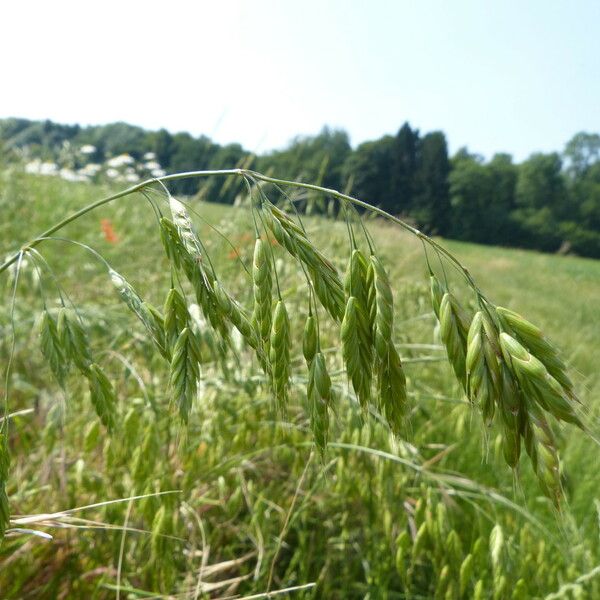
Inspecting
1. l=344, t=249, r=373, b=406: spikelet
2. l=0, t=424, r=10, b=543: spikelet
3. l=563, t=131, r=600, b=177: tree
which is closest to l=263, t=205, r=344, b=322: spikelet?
l=344, t=249, r=373, b=406: spikelet

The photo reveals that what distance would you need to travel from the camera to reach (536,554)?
1.66 meters

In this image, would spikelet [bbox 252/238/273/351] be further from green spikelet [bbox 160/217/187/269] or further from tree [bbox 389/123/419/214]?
tree [bbox 389/123/419/214]

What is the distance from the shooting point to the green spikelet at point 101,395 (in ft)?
2.76

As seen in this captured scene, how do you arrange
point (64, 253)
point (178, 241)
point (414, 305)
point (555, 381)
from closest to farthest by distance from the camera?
point (555, 381) < point (178, 241) < point (414, 305) < point (64, 253)

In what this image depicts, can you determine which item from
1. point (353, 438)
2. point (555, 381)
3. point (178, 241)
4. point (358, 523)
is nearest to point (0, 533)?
point (178, 241)

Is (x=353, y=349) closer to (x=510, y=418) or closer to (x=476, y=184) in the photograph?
(x=510, y=418)

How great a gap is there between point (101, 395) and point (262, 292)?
30 cm

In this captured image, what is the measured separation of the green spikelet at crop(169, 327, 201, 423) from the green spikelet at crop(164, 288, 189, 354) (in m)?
0.02

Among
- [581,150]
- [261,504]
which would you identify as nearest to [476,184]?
[581,150]

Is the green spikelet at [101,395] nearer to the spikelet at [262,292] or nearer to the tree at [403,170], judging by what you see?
the spikelet at [262,292]

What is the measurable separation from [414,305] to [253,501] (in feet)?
5.07

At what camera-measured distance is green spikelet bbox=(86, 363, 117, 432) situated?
84 centimetres

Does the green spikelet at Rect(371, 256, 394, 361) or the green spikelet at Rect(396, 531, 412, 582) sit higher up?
the green spikelet at Rect(371, 256, 394, 361)

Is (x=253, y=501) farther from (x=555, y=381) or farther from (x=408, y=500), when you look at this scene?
(x=555, y=381)
